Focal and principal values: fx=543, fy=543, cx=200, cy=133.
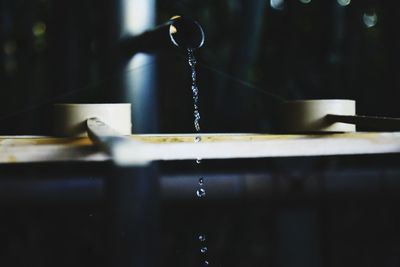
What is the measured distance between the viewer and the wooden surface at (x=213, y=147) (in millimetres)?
1100

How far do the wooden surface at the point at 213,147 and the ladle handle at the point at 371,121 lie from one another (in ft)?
0.08

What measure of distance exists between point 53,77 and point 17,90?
1262 mm

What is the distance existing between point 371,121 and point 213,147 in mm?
423

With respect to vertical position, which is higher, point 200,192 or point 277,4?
point 277,4

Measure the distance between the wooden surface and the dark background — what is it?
67 centimetres

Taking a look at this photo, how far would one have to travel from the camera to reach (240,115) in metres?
3.01

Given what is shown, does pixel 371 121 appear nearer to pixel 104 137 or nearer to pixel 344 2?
pixel 104 137

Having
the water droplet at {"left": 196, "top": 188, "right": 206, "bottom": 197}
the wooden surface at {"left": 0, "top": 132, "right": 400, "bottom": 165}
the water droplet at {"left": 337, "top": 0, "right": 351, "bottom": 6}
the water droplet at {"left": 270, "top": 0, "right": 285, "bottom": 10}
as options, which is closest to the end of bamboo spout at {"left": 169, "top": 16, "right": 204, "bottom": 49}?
the wooden surface at {"left": 0, "top": 132, "right": 400, "bottom": 165}

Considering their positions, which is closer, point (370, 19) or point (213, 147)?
point (213, 147)

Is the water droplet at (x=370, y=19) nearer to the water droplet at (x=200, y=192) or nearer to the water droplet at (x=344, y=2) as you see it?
the water droplet at (x=344, y=2)

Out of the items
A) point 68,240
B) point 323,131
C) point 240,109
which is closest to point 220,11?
point 240,109

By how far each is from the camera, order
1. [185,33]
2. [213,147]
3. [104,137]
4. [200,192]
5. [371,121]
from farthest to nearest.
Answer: [200,192] → [185,33] → [371,121] → [213,147] → [104,137]

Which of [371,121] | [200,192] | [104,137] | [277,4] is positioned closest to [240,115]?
[200,192]

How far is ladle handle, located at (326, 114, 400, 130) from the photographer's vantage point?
1.24 m
